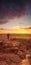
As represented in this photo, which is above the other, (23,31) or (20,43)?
(23,31)

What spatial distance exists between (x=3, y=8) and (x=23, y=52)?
1.97 feet

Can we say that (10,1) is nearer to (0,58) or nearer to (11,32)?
(11,32)

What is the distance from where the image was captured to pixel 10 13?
2.34m

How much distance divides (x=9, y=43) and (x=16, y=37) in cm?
11

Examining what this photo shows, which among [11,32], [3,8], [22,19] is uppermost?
[3,8]

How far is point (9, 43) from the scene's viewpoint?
2289 millimetres

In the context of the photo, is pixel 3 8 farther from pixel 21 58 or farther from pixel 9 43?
pixel 21 58

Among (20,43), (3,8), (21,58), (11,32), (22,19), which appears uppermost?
(3,8)

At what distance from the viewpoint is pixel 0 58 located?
2.30 m

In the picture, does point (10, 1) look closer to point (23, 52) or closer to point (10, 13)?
point (10, 13)

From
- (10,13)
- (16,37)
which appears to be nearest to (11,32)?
(16,37)

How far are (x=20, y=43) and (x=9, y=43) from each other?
0.14 m

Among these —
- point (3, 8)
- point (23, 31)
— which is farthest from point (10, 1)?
point (23, 31)

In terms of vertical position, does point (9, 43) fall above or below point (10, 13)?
below
